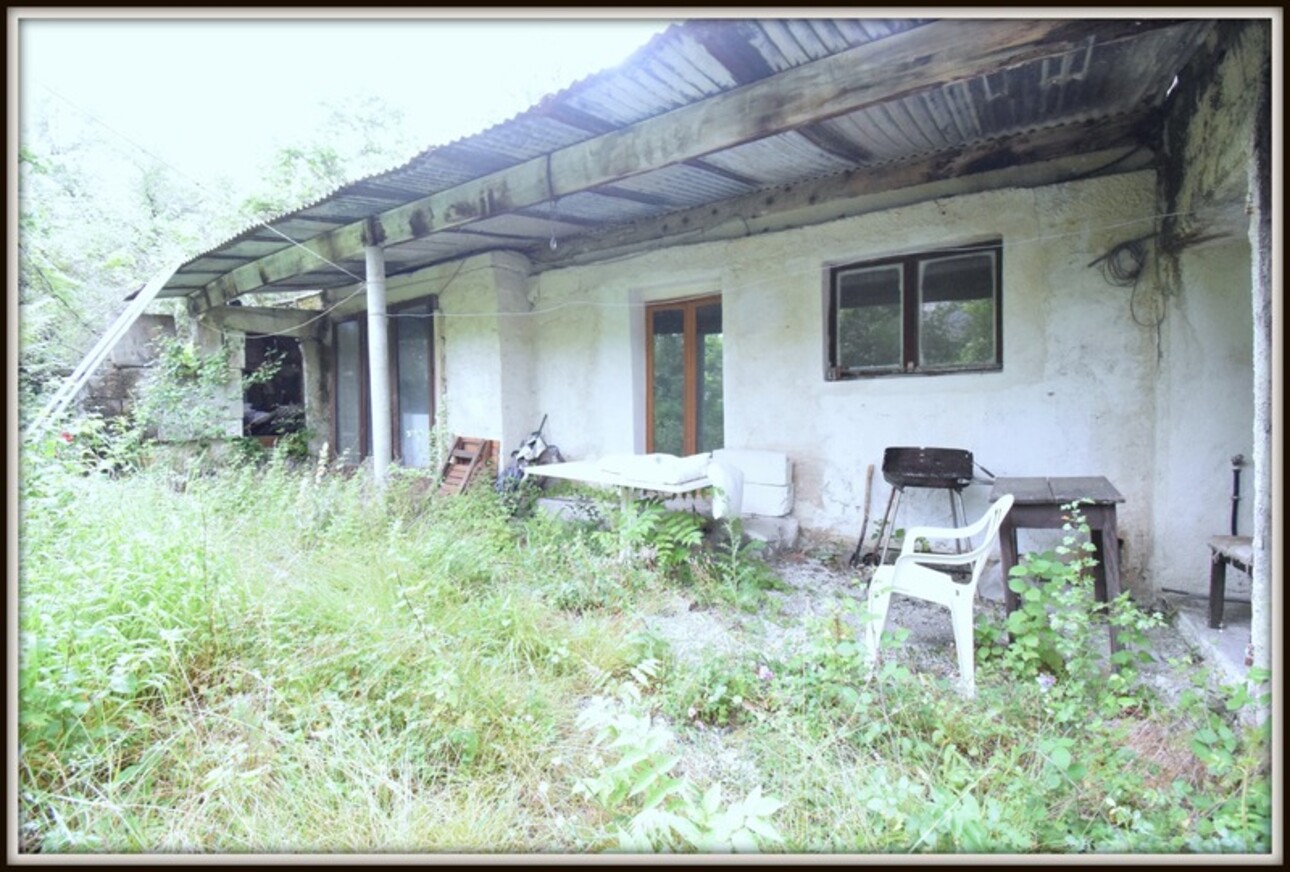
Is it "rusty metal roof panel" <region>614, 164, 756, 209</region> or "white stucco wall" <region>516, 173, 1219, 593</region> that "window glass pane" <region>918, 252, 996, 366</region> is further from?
"rusty metal roof panel" <region>614, 164, 756, 209</region>

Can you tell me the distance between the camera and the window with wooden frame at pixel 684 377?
5.58m

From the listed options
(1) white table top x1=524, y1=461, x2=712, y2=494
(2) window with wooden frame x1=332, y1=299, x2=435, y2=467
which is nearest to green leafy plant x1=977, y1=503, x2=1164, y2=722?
(1) white table top x1=524, y1=461, x2=712, y2=494

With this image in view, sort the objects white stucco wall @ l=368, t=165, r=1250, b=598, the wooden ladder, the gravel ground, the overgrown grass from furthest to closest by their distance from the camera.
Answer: the wooden ladder
white stucco wall @ l=368, t=165, r=1250, b=598
the gravel ground
the overgrown grass

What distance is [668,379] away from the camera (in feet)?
19.2

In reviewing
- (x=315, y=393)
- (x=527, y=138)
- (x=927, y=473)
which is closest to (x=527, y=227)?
(x=527, y=138)

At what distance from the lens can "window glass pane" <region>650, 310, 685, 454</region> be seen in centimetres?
578

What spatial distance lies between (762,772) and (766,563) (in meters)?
2.57

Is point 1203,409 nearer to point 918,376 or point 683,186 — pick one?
point 918,376

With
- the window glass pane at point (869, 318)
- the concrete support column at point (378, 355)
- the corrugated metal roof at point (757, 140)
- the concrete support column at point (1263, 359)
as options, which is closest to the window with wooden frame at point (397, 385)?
the concrete support column at point (378, 355)

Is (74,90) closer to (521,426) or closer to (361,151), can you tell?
(521,426)

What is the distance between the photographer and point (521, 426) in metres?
6.48

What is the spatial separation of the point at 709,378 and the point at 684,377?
0.83 ft

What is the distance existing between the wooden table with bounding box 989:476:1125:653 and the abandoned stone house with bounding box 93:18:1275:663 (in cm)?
69

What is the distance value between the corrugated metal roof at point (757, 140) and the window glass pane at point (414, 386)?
6.20ft
